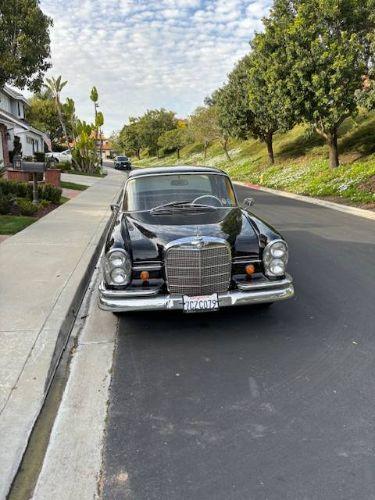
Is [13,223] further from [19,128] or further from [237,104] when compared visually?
[19,128]

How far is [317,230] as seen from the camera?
10328 millimetres

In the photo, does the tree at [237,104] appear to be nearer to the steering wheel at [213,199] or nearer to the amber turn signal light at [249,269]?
the steering wheel at [213,199]

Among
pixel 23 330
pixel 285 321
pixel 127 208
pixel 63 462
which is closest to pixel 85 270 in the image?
pixel 127 208

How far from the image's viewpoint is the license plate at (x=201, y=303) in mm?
4172

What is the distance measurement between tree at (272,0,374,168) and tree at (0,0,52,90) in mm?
10365

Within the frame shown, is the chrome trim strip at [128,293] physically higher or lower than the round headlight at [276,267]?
lower

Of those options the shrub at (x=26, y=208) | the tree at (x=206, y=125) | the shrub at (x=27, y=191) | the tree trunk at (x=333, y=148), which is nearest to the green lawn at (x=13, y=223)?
the shrub at (x=26, y=208)

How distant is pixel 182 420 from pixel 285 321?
2.04m

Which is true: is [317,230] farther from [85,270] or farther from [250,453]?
[250,453]

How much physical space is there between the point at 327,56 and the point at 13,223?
14269 mm

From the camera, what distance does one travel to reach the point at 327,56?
1770 cm

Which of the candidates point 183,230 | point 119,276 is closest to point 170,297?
point 119,276

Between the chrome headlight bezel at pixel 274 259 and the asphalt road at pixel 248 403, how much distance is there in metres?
0.60

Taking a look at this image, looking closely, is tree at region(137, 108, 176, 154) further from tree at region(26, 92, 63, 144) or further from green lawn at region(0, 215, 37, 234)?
green lawn at region(0, 215, 37, 234)
